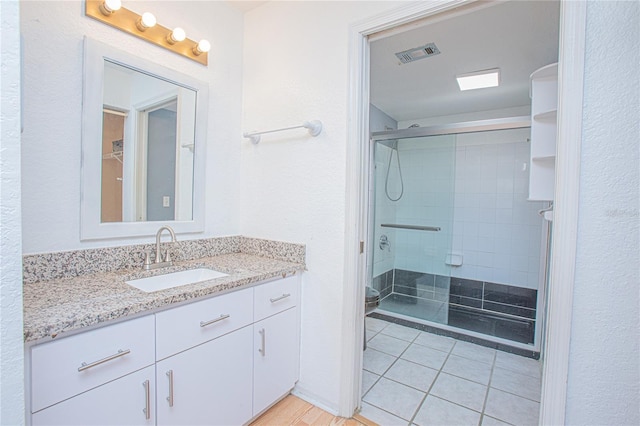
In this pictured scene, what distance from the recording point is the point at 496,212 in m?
3.57

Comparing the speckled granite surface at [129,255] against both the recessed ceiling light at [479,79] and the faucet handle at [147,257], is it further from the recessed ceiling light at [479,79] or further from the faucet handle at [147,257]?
the recessed ceiling light at [479,79]

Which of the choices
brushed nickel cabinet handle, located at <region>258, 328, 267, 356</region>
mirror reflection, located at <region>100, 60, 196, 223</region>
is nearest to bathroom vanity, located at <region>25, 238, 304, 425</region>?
brushed nickel cabinet handle, located at <region>258, 328, 267, 356</region>

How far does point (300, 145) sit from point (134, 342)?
125cm

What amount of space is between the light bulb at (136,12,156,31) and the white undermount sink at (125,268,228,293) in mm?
1264

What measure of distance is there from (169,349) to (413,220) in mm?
2931

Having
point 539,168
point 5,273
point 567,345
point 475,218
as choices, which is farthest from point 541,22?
point 5,273

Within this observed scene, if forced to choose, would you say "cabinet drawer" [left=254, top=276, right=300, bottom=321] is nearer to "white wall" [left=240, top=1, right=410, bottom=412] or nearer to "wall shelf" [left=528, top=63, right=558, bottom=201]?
"white wall" [left=240, top=1, right=410, bottom=412]

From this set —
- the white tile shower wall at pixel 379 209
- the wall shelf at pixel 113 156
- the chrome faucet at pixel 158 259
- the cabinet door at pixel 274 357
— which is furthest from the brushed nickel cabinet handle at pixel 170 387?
the white tile shower wall at pixel 379 209

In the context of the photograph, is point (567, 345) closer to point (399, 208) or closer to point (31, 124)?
point (31, 124)

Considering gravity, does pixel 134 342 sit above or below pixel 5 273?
below

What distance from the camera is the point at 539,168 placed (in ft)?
5.44

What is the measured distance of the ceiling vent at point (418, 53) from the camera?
224 centimetres

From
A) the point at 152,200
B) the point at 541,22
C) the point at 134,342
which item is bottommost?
the point at 134,342

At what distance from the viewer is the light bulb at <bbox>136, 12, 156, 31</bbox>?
4.91 feet
